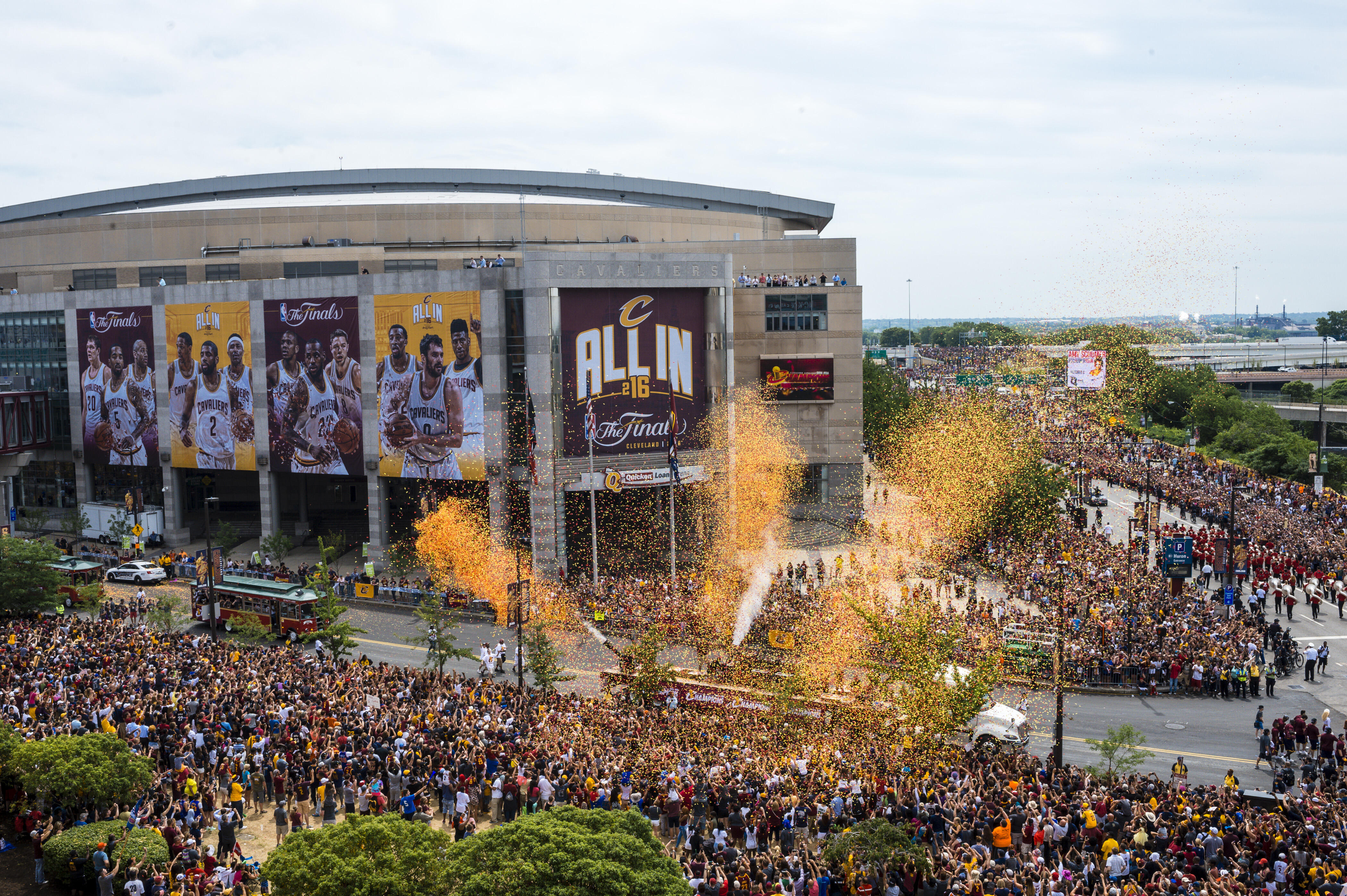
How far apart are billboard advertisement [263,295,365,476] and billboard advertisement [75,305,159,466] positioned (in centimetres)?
1038

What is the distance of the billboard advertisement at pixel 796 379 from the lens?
70.8 m

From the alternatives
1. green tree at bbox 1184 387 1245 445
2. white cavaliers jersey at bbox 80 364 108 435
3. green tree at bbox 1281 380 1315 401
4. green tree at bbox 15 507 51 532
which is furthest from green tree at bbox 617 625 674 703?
green tree at bbox 1281 380 1315 401

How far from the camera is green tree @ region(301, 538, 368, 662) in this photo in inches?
1604

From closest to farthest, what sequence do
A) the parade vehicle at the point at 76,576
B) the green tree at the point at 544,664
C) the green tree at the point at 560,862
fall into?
the green tree at the point at 560,862, the green tree at the point at 544,664, the parade vehicle at the point at 76,576

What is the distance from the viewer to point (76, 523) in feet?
221

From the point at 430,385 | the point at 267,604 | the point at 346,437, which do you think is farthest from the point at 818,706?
the point at 346,437

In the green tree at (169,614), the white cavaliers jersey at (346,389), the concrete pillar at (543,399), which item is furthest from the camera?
the white cavaliers jersey at (346,389)

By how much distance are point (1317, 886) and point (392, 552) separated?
48983 millimetres

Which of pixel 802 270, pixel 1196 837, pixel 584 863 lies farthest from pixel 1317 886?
pixel 802 270

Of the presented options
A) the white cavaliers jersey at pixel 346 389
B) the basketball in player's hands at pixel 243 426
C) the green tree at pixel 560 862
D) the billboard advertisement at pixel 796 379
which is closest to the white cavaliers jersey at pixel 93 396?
the basketball in player's hands at pixel 243 426

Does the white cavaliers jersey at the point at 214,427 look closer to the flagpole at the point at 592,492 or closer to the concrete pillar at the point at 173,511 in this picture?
the concrete pillar at the point at 173,511

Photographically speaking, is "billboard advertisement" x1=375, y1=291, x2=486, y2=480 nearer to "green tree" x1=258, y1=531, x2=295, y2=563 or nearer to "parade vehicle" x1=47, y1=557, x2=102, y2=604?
"green tree" x1=258, y1=531, x2=295, y2=563

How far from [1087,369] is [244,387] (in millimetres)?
79646

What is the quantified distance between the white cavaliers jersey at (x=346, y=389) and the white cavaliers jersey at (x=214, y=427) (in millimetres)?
8151
